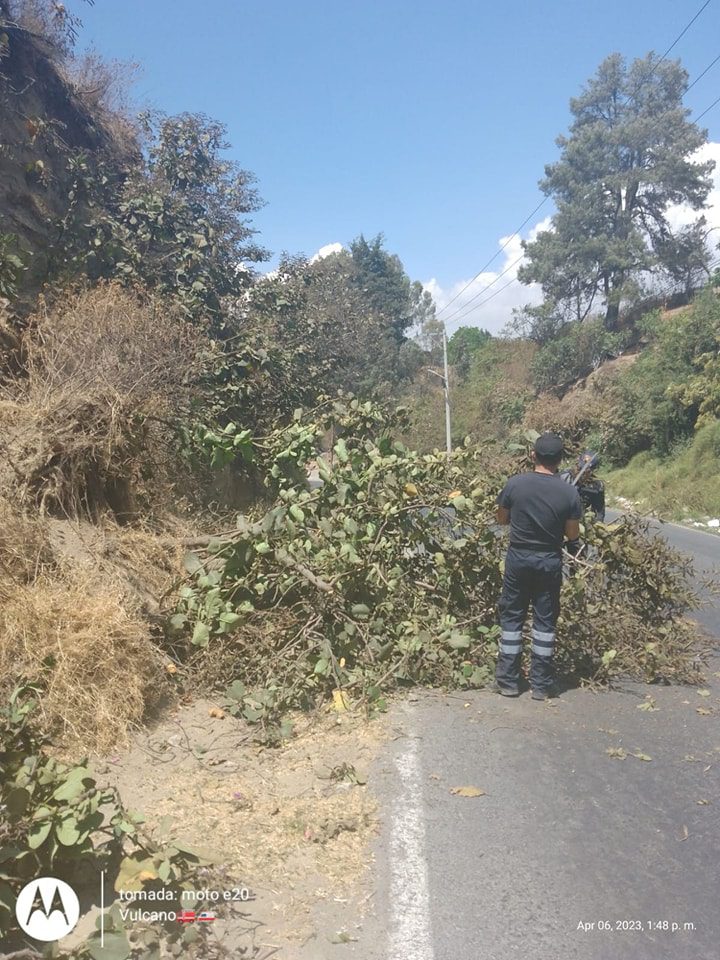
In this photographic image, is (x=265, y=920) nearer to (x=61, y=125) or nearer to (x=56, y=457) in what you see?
(x=56, y=457)

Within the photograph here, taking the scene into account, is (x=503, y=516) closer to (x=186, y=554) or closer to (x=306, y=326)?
(x=186, y=554)

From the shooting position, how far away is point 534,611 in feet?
19.1

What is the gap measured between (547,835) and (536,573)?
215 cm

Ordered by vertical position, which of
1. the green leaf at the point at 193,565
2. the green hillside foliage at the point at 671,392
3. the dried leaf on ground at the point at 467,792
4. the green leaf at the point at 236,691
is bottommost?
the dried leaf on ground at the point at 467,792

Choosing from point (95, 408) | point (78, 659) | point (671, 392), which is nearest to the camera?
point (78, 659)

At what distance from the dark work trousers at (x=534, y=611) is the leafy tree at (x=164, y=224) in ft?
23.7

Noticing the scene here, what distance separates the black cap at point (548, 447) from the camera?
5883 millimetres

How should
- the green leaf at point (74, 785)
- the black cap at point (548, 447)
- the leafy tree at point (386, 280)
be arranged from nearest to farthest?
the green leaf at point (74, 785) → the black cap at point (548, 447) → the leafy tree at point (386, 280)

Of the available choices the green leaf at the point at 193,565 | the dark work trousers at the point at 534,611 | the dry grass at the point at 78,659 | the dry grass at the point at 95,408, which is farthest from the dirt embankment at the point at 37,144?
the dark work trousers at the point at 534,611

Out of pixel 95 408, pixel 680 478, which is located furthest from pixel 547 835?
pixel 680 478

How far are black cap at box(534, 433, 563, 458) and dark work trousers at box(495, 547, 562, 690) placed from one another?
2.27ft

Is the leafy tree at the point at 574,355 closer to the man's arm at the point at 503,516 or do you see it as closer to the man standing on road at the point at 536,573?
the man's arm at the point at 503,516

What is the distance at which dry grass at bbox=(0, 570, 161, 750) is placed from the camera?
15.0ft

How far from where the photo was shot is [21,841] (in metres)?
3.13
